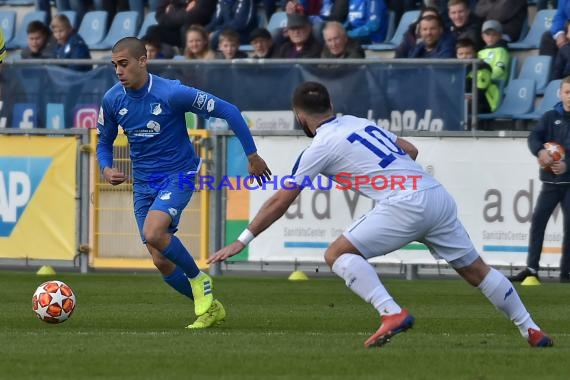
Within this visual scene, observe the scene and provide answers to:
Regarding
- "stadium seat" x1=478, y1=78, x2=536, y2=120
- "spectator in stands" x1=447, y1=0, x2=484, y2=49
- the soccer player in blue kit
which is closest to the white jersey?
the soccer player in blue kit

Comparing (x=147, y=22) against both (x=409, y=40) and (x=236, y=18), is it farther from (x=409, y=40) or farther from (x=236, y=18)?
(x=409, y=40)

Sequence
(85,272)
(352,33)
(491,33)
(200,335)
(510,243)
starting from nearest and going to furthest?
(200,335) < (510,243) < (85,272) < (491,33) < (352,33)

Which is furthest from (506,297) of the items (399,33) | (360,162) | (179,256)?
(399,33)

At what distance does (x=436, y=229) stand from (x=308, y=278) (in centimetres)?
847

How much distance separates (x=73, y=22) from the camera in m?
25.4

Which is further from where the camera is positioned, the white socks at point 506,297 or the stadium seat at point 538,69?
the stadium seat at point 538,69

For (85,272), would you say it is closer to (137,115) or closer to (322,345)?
(137,115)

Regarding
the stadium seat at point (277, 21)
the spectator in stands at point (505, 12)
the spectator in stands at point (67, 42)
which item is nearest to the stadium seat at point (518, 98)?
the spectator in stands at point (505, 12)

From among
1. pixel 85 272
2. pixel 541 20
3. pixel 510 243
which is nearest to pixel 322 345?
pixel 510 243

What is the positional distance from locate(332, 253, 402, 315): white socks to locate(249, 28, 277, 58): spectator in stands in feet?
37.5

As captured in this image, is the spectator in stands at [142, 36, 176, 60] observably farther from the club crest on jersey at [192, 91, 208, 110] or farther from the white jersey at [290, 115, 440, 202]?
the white jersey at [290, 115, 440, 202]

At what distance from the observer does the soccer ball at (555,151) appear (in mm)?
16656

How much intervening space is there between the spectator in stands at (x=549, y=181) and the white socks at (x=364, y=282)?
7200 mm

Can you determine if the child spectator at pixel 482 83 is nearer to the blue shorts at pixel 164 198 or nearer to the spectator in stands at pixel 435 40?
the spectator in stands at pixel 435 40
